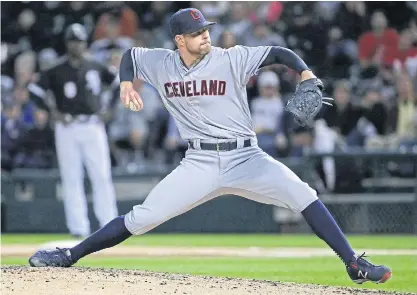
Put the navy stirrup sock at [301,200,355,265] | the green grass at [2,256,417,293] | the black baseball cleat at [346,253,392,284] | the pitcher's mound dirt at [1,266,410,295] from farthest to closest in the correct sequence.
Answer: the green grass at [2,256,417,293] < the navy stirrup sock at [301,200,355,265] < the black baseball cleat at [346,253,392,284] < the pitcher's mound dirt at [1,266,410,295]

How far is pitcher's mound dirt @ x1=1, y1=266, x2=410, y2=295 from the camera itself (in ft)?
18.4

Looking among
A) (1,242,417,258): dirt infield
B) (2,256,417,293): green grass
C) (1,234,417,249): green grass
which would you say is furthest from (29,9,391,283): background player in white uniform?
(1,234,417,249): green grass

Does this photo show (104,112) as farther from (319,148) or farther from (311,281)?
(311,281)

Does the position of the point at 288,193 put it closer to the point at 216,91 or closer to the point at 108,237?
the point at 216,91

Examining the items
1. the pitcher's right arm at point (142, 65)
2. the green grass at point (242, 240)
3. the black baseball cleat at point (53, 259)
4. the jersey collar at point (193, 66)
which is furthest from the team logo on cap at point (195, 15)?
the green grass at point (242, 240)

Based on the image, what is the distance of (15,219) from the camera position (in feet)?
44.1

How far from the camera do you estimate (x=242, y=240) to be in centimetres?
1160

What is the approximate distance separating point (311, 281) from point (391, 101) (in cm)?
636

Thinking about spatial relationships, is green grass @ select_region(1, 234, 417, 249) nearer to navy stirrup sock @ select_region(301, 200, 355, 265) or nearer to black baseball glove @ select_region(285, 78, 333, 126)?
navy stirrup sock @ select_region(301, 200, 355, 265)

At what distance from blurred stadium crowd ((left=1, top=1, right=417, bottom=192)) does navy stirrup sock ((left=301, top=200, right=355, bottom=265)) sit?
667 cm

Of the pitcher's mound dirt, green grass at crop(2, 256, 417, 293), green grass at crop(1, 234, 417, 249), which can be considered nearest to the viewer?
the pitcher's mound dirt

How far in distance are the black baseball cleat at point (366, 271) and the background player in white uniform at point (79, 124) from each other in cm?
569

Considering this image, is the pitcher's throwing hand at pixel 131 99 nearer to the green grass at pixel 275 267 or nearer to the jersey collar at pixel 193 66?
the jersey collar at pixel 193 66

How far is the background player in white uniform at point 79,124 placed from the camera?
36.9 ft
